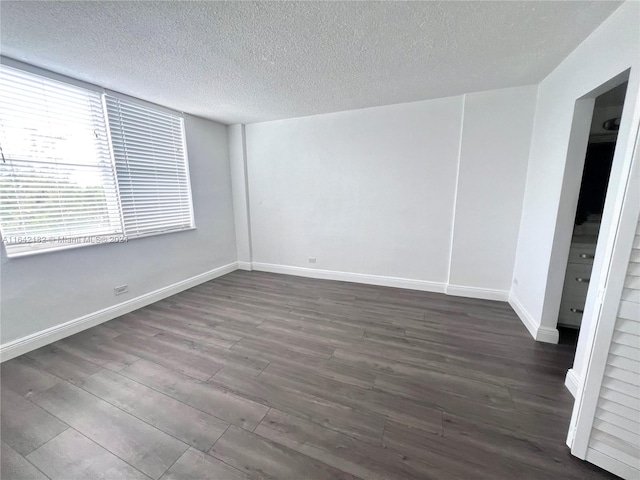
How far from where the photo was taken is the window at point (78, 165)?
82.7 inches

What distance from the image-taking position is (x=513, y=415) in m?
1.53

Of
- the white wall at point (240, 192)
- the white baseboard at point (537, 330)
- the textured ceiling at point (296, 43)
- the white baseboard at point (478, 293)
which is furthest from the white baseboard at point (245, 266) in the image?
the white baseboard at point (537, 330)

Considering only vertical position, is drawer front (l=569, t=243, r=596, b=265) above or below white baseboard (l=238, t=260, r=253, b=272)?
above

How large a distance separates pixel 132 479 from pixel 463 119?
4247 mm

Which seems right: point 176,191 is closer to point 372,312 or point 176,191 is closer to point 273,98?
point 273,98

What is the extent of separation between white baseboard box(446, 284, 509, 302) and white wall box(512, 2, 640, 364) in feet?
0.67

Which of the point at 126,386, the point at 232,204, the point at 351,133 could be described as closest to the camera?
the point at 126,386

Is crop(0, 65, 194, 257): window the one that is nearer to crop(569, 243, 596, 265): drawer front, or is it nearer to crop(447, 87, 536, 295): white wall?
crop(447, 87, 536, 295): white wall

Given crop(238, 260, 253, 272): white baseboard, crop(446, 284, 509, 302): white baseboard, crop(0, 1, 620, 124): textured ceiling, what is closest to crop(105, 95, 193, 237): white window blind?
crop(0, 1, 620, 124): textured ceiling

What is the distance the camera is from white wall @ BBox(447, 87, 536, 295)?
2.77 metres

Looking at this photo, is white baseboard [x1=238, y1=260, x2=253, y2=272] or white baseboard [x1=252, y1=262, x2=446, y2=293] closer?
white baseboard [x1=252, y1=262, x2=446, y2=293]

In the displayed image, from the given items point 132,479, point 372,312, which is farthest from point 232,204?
point 132,479

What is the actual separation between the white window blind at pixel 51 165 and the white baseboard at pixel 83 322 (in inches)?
32.2

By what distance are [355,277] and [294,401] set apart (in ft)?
7.89
